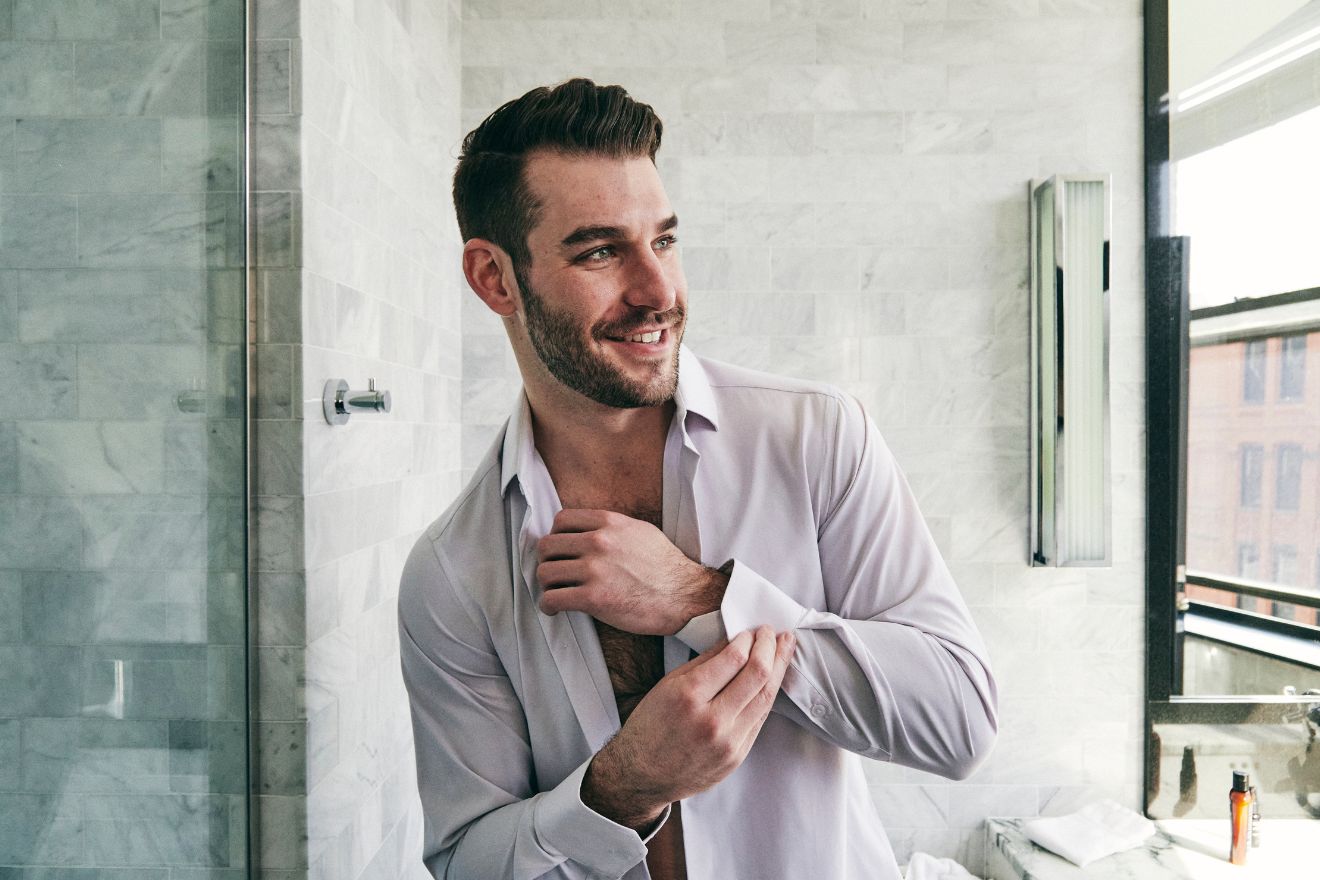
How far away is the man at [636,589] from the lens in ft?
3.32

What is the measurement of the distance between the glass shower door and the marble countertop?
188cm

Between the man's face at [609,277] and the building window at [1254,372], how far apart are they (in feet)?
6.59

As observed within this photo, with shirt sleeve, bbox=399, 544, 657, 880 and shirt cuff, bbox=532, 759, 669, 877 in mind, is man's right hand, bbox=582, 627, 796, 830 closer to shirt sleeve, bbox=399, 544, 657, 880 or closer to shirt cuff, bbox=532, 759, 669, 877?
shirt cuff, bbox=532, 759, 669, 877

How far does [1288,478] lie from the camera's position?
8.00 ft

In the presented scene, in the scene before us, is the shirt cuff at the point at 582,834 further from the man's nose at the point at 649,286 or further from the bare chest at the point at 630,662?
the man's nose at the point at 649,286

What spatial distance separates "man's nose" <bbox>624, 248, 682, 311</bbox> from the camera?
1100mm

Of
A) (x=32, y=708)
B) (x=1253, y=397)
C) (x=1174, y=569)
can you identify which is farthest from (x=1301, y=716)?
(x=32, y=708)

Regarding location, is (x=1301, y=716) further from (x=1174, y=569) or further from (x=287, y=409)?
(x=287, y=409)

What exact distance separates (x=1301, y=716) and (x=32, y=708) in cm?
286

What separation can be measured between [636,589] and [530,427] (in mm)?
332

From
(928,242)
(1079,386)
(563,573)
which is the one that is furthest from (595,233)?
(1079,386)

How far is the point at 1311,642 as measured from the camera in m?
2.45

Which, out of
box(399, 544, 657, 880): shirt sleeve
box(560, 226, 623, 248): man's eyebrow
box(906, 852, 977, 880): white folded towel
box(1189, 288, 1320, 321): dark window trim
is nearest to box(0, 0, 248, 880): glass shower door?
box(399, 544, 657, 880): shirt sleeve

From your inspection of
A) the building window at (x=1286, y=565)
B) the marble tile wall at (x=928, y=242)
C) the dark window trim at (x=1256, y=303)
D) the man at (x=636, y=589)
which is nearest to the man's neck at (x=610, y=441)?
the man at (x=636, y=589)
